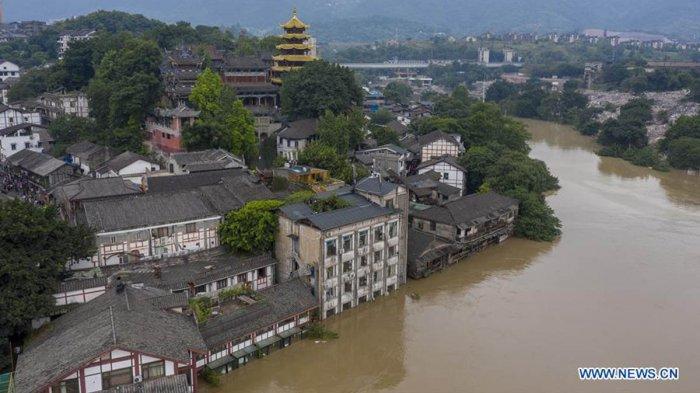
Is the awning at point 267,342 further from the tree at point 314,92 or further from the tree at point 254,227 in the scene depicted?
the tree at point 314,92

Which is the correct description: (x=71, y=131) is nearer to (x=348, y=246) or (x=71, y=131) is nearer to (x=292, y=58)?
(x=292, y=58)

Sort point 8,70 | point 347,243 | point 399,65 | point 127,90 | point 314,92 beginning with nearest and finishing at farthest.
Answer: point 347,243
point 127,90
point 314,92
point 8,70
point 399,65

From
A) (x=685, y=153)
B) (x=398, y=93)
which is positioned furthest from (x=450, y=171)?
(x=398, y=93)

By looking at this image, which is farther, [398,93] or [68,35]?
[398,93]

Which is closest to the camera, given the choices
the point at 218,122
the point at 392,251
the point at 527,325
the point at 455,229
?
the point at 527,325

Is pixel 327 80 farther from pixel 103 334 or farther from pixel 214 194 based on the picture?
pixel 103 334

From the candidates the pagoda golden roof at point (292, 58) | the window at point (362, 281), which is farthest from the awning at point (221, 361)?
the pagoda golden roof at point (292, 58)

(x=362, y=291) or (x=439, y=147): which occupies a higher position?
(x=439, y=147)
